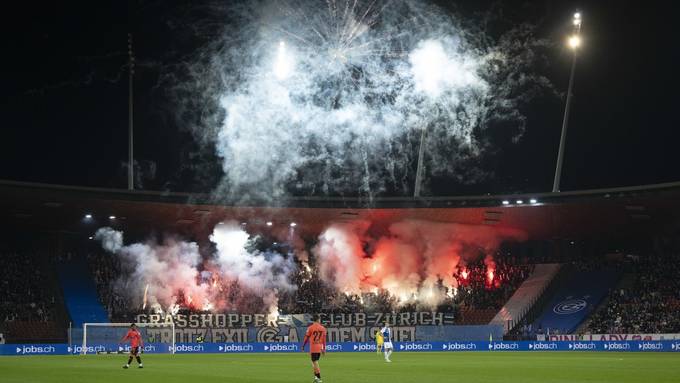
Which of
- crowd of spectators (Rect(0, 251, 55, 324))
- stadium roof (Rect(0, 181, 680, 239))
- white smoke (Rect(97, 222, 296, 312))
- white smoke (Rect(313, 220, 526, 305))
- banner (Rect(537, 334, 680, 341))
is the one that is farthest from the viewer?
white smoke (Rect(313, 220, 526, 305))

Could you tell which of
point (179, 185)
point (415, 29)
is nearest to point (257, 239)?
point (179, 185)

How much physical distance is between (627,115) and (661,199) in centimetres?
626

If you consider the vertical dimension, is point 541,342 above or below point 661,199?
below

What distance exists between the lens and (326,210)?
6053 centimetres

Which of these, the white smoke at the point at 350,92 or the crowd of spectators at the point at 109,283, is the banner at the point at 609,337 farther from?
the crowd of spectators at the point at 109,283

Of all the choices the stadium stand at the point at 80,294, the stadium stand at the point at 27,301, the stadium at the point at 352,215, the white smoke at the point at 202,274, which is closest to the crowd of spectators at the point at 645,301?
the stadium at the point at 352,215

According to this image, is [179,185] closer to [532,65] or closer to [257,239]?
[257,239]

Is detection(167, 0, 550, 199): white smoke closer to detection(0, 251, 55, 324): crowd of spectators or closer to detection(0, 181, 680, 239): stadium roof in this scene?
detection(0, 181, 680, 239): stadium roof

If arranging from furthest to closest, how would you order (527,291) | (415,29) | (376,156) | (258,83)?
1. (527,291)
2. (376,156)
3. (258,83)
4. (415,29)

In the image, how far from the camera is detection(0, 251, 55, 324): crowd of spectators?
5444 cm

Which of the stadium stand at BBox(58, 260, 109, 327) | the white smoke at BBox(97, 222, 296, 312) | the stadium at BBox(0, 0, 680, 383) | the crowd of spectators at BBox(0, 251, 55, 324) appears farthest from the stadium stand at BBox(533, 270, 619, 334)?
the crowd of spectators at BBox(0, 251, 55, 324)

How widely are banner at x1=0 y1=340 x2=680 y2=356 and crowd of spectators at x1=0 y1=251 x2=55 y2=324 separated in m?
4.61

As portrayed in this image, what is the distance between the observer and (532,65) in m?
49.8

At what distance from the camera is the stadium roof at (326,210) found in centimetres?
5328
